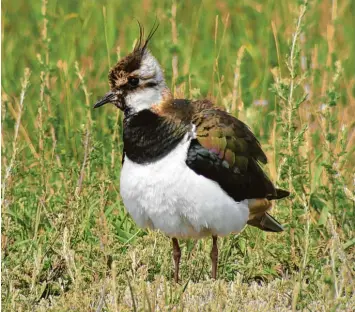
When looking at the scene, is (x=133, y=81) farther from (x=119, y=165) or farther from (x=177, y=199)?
(x=119, y=165)

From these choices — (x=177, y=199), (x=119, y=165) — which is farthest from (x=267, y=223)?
(x=119, y=165)

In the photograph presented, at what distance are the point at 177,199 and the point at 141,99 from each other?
629 millimetres

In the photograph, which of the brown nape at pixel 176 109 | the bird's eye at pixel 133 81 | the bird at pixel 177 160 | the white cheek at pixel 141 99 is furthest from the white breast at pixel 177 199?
the bird's eye at pixel 133 81

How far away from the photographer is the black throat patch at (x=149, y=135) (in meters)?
5.29

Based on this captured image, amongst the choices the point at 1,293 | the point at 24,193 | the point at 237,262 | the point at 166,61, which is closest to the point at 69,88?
the point at 166,61

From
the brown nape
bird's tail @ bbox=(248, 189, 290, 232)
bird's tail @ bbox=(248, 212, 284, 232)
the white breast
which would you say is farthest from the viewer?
bird's tail @ bbox=(248, 212, 284, 232)

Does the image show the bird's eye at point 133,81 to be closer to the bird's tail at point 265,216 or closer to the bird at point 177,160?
the bird at point 177,160

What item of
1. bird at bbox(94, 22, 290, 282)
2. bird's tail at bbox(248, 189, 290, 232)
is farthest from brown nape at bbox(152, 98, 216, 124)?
bird's tail at bbox(248, 189, 290, 232)

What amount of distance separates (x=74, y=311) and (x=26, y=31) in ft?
18.2

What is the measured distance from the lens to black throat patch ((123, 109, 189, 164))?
529cm

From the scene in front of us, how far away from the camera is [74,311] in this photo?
4.80m

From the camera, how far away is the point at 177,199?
5.22 m

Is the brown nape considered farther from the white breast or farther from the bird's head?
the white breast

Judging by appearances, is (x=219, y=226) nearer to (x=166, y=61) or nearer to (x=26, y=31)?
(x=166, y=61)
